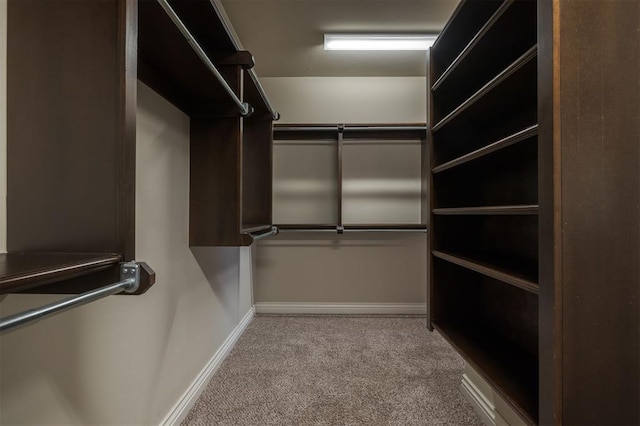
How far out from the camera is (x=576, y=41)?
0.72 m

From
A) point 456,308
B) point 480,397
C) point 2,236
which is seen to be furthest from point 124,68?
point 480,397

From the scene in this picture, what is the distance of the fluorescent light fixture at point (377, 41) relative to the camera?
2254 mm

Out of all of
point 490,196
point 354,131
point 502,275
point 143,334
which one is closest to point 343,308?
point 354,131

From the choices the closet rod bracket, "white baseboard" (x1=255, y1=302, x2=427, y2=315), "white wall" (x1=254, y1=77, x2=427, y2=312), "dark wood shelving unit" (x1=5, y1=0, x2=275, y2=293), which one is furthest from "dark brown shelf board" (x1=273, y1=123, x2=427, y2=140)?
the closet rod bracket

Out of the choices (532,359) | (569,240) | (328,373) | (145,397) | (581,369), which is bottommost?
(328,373)

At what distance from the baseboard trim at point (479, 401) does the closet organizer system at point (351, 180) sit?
1.56 metres

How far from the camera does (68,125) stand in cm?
63

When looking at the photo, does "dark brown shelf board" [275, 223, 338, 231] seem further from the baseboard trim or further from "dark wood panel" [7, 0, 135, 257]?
"dark wood panel" [7, 0, 135, 257]

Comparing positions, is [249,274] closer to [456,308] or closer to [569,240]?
[456,308]

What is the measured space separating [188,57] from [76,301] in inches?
35.5

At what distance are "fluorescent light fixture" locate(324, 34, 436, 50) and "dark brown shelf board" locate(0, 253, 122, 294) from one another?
88.2 inches

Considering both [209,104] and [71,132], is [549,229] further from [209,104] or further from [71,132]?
[209,104]

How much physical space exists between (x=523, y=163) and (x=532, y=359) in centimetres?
79

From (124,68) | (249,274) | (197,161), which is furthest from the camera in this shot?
(249,274)
